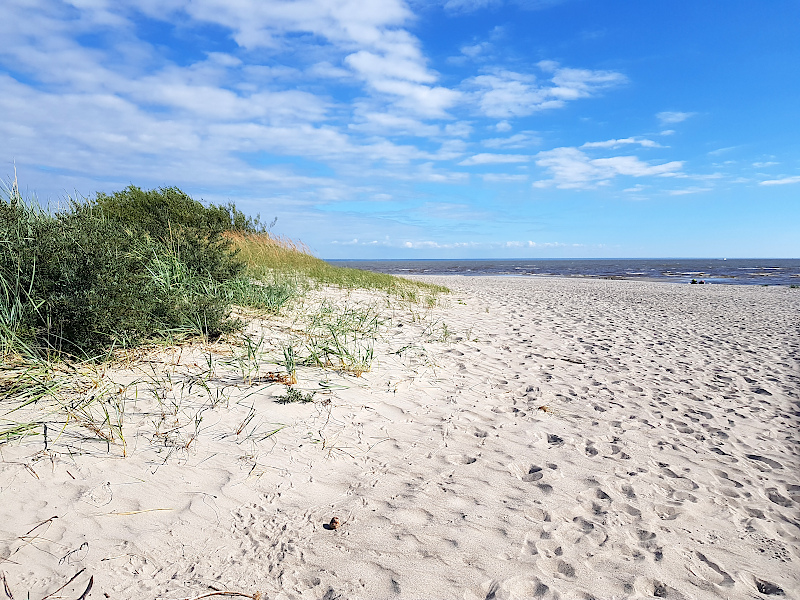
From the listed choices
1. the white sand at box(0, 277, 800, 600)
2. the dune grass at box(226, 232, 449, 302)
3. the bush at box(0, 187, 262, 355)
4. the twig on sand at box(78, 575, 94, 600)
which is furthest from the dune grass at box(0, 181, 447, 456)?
the dune grass at box(226, 232, 449, 302)

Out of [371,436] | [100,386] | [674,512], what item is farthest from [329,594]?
[100,386]

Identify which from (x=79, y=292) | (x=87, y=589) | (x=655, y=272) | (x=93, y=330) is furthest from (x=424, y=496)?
(x=655, y=272)

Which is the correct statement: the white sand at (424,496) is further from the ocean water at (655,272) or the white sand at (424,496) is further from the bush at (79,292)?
the ocean water at (655,272)

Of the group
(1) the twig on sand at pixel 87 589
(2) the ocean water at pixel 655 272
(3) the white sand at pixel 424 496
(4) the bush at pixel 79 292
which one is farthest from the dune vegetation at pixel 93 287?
(2) the ocean water at pixel 655 272

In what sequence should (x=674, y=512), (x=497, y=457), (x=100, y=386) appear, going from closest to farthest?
(x=674, y=512)
(x=497, y=457)
(x=100, y=386)

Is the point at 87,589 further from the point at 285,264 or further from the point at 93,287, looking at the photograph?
the point at 285,264

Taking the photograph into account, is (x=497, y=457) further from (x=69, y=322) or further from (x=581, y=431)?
(x=69, y=322)

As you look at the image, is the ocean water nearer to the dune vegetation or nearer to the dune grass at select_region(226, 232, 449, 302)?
the dune grass at select_region(226, 232, 449, 302)

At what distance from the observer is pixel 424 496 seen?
2.87m

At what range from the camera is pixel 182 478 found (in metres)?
2.85

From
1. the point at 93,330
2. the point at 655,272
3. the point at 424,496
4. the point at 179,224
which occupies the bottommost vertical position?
the point at 424,496

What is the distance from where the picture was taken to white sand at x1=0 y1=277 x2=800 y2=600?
7.16 feet

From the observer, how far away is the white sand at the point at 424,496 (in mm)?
2182

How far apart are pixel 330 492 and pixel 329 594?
2.66 ft
